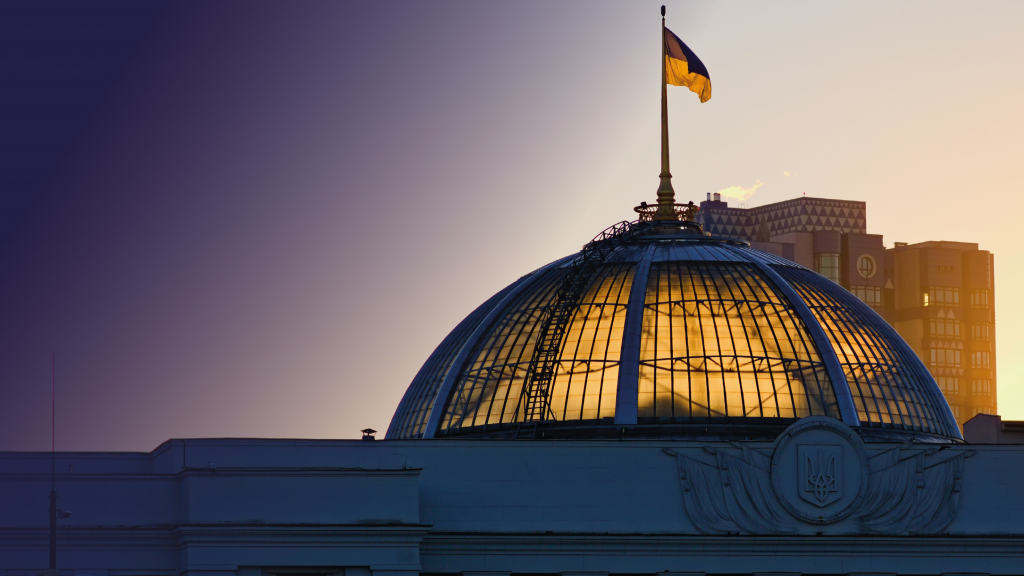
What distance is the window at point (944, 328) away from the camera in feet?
647

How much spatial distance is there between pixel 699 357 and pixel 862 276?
13924cm

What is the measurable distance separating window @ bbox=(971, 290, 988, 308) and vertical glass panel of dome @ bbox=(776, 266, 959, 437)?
5529 inches

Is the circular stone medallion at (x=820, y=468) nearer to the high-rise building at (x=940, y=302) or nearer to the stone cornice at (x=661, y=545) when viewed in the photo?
the stone cornice at (x=661, y=545)

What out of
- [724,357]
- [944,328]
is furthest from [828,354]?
[944,328]

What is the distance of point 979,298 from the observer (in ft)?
654

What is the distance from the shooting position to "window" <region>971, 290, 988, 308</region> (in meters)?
199

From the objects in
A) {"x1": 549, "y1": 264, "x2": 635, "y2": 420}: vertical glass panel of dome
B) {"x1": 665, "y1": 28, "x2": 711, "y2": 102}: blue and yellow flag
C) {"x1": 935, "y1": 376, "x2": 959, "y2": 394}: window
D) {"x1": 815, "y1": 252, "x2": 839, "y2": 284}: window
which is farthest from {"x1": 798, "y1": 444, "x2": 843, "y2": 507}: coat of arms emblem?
{"x1": 935, "y1": 376, "x2": 959, "y2": 394}: window

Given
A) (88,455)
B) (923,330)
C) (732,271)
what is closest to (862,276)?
(923,330)

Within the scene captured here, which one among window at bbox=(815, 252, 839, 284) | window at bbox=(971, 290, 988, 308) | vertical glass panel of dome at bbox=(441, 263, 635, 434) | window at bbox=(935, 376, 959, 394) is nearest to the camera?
vertical glass panel of dome at bbox=(441, 263, 635, 434)

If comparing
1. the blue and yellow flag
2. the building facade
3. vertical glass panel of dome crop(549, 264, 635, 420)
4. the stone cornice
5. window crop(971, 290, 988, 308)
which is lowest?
the stone cornice

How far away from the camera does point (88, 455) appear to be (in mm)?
51031

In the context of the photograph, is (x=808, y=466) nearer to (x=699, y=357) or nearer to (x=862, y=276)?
(x=699, y=357)

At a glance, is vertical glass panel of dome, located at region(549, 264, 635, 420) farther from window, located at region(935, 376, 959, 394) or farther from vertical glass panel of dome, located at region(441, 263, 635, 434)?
window, located at region(935, 376, 959, 394)

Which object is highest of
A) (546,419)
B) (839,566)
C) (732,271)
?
(732,271)
